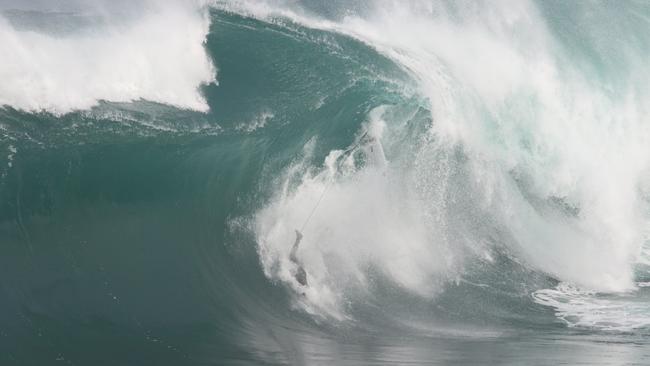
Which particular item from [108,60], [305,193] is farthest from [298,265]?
[108,60]

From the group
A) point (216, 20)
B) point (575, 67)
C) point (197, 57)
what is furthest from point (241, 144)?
point (575, 67)

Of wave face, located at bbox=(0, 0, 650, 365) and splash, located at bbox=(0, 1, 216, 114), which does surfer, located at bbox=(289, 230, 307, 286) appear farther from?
splash, located at bbox=(0, 1, 216, 114)

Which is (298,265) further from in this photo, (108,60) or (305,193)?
(108,60)

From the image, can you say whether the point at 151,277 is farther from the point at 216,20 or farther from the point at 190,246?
the point at 216,20

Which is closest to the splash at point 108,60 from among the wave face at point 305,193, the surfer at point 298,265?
the wave face at point 305,193

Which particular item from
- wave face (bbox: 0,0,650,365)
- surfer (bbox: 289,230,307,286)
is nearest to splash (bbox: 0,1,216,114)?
wave face (bbox: 0,0,650,365)
